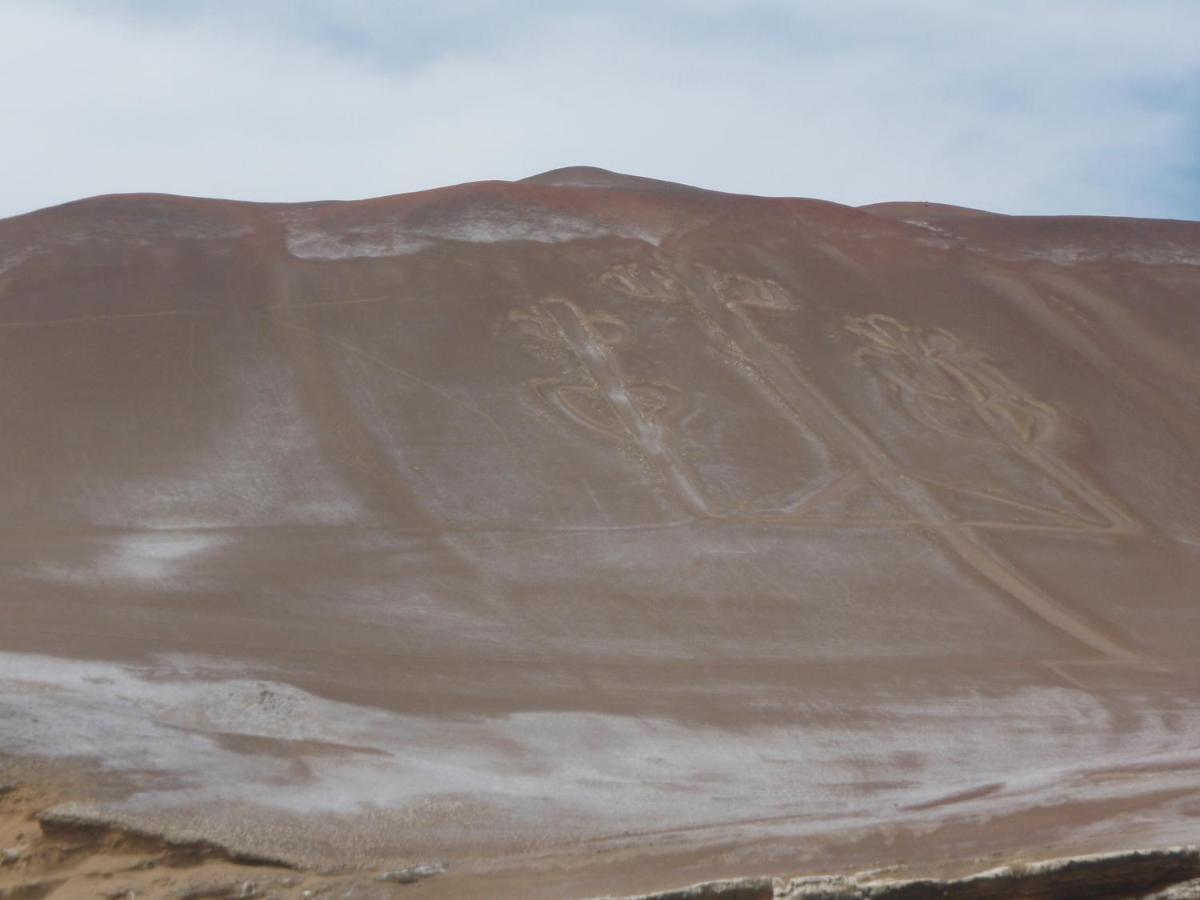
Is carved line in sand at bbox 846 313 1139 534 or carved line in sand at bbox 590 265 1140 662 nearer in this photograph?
carved line in sand at bbox 590 265 1140 662

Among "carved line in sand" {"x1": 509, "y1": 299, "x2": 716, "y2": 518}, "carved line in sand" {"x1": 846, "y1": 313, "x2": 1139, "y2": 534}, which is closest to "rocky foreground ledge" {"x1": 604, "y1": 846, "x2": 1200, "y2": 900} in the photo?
"carved line in sand" {"x1": 509, "y1": 299, "x2": 716, "y2": 518}

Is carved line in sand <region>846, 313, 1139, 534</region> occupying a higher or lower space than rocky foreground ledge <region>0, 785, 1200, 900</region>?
higher

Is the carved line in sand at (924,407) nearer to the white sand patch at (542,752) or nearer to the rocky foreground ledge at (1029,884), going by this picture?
the white sand patch at (542,752)

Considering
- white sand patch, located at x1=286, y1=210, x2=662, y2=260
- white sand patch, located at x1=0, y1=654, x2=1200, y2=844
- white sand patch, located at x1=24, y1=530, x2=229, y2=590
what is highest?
white sand patch, located at x1=286, y1=210, x2=662, y2=260

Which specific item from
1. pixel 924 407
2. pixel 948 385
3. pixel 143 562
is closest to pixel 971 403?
pixel 948 385

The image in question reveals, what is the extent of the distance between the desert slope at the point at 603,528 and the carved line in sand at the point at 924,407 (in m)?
0.04

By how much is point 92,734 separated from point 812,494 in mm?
5855

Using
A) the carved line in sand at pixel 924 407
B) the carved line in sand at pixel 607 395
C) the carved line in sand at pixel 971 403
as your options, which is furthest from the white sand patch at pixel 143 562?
the carved line in sand at pixel 971 403

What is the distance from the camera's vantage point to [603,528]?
9273 millimetres

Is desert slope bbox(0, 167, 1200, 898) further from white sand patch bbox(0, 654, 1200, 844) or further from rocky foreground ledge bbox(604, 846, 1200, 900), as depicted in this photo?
rocky foreground ledge bbox(604, 846, 1200, 900)

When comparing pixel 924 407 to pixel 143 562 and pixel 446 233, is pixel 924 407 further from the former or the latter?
pixel 143 562

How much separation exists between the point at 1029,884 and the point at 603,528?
520 centimetres

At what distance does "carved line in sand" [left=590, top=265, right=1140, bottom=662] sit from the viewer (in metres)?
9.46

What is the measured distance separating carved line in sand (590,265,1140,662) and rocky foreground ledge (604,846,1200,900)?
423 cm
